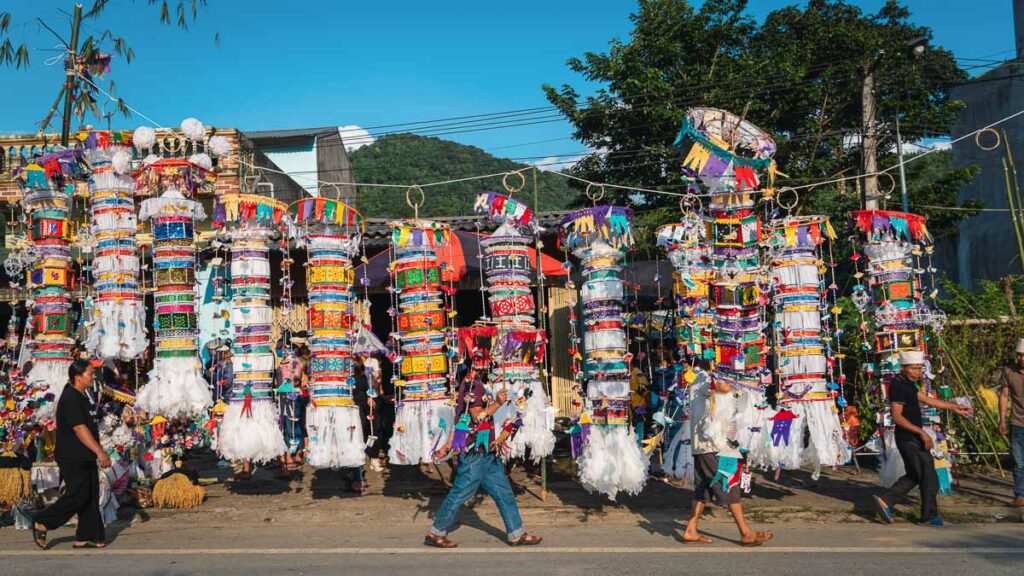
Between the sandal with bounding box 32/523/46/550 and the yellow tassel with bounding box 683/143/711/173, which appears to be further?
the yellow tassel with bounding box 683/143/711/173

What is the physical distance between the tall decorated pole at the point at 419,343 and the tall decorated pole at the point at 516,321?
1.58 feet

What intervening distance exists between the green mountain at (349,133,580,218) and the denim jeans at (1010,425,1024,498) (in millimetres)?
19111

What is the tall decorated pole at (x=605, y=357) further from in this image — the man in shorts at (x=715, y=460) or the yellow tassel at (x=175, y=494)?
the yellow tassel at (x=175, y=494)

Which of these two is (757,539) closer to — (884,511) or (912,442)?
(884,511)

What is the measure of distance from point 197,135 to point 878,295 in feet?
22.2

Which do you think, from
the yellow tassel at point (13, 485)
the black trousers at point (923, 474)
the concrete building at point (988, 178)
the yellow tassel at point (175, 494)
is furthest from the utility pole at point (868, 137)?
the yellow tassel at point (13, 485)

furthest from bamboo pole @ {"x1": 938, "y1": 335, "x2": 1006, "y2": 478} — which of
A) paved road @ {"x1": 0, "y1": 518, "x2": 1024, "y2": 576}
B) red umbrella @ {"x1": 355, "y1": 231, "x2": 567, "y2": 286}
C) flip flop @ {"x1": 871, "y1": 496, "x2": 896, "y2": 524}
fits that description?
red umbrella @ {"x1": 355, "y1": 231, "x2": 567, "y2": 286}

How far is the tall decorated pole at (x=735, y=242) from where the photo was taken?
7.24 metres

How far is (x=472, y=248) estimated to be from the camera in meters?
10.8

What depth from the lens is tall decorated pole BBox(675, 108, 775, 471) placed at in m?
7.24

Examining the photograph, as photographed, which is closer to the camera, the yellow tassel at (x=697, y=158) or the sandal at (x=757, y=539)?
the sandal at (x=757, y=539)

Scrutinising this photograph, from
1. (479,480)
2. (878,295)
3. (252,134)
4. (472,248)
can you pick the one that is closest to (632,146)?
(472,248)

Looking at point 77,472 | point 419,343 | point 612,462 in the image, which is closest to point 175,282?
point 77,472

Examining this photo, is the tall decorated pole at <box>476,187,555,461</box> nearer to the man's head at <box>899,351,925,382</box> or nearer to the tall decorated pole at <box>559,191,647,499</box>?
the tall decorated pole at <box>559,191,647,499</box>
